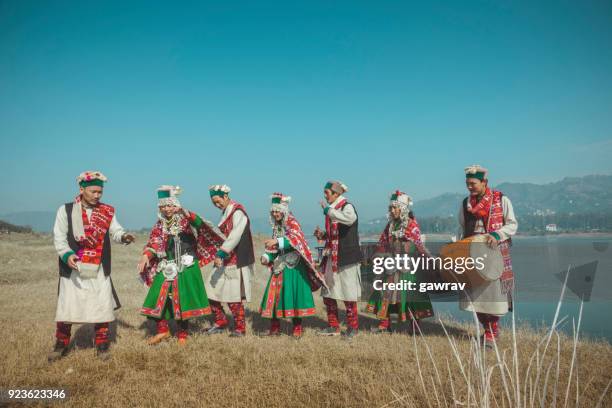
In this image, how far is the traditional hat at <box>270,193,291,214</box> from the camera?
20.7 feet

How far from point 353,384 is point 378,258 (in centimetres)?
258

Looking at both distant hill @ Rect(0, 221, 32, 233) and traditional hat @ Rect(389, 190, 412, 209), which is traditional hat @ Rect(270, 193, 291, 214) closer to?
traditional hat @ Rect(389, 190, 412, 209)

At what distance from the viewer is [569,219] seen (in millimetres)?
179750

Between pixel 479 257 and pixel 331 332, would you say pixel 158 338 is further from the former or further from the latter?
pixel 479 257

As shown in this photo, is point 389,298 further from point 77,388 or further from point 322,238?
point 77,388

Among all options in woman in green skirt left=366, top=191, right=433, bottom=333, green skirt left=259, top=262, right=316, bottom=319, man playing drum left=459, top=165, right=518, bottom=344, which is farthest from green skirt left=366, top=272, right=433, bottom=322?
green skirt left=259, top=262, right=316, bottom=319

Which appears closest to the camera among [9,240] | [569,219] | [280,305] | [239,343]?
[239,343]

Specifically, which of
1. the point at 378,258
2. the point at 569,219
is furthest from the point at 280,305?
the point at 569,219

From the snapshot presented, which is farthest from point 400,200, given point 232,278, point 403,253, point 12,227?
point 12,227

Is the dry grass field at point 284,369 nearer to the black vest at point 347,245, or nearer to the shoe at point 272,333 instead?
the shoe at point 272,333

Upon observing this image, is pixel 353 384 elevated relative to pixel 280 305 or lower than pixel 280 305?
lower

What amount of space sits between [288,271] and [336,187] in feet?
4.94

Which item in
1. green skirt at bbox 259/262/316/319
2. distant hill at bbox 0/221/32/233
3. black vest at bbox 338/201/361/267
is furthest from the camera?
distant hill at bbox 0/221/32/233

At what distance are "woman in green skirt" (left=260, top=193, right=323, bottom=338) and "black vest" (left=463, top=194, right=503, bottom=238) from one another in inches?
88.5
